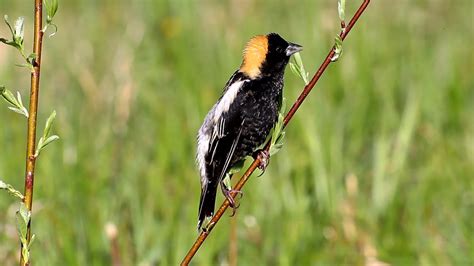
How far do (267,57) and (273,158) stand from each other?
5.88ft

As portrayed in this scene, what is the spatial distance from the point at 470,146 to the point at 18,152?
2426 mm

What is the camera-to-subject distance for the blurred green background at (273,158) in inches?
168

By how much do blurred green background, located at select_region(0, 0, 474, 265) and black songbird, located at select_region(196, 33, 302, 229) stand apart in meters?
0.50

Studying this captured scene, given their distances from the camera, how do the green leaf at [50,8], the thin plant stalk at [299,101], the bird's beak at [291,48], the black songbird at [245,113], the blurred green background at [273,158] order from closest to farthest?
the green leaf at [50,8] < the thin plant stalk at [299,101] < the black songbird at [245,113] < the bird's beak at [291,48] < the blurred green background at [273,158]

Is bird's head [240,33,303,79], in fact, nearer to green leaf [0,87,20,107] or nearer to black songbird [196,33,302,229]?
black songbird [196,33,302,229]

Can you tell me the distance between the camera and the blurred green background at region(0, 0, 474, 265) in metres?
4.28

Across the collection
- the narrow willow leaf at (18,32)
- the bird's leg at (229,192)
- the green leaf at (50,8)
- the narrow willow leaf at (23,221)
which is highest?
the green leaf at (50,8)

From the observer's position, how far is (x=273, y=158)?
532cm

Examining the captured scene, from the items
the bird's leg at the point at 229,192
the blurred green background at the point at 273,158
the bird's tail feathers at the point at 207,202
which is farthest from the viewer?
the blurred green background at the point at 273,158

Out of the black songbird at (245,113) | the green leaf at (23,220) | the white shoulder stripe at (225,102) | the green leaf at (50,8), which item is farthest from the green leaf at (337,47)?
the white shoulder stripe at (225,102)

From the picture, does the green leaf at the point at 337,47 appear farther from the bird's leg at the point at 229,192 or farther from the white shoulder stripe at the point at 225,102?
the white shoulder stripe at the point at 225,102

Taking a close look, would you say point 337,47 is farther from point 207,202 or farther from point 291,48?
point 291,48

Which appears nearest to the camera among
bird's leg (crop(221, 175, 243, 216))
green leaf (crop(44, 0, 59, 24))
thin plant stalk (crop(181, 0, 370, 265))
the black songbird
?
green leaf (crop(44, 0, 59, 24))

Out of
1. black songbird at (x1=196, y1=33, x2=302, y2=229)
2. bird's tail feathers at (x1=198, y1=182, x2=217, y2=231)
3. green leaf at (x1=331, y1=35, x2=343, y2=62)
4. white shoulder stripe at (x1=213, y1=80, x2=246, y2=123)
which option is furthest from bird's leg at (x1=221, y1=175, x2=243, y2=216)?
green leaf at (x1=331, y1=35, x2=343, y2=62)
